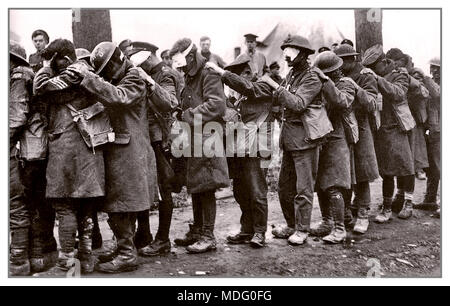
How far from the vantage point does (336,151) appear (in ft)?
19.9

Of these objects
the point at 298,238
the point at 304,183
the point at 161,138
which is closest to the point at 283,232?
the point at 298,238

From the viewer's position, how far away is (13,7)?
5.07 meters

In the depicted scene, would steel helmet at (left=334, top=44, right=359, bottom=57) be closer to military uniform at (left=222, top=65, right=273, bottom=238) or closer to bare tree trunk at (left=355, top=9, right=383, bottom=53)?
bare tree trunk at (left=355, top=9, right=383, bottom=53)

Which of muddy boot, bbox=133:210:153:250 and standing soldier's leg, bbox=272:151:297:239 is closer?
muddy boot, bbox=133:210:153:250

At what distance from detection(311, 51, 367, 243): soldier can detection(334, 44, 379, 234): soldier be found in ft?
0.94

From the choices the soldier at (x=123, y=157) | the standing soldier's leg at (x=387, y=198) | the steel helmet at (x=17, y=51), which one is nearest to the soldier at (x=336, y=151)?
the standing soldier's leg at (x=387, y=198)

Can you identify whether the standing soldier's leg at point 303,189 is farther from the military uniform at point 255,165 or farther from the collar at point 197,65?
the collar at point 197,65

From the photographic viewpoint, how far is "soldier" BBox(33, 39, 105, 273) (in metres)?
4.76

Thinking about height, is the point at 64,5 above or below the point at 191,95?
above

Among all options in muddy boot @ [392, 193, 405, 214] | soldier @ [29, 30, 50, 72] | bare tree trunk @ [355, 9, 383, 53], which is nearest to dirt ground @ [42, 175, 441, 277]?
muddy boot @ [392, 193, 405, 214]

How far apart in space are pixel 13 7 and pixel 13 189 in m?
1.78
